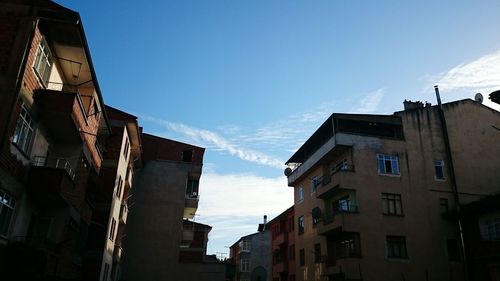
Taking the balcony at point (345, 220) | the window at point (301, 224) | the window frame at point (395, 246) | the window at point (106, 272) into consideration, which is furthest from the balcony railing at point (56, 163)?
the window at point (301, 224)

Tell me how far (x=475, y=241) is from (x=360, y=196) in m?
8.46

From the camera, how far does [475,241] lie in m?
29.7

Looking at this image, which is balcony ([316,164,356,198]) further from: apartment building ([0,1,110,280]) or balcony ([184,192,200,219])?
apartment building ([0,1,110,280])

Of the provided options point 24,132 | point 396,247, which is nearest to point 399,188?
point 396,247

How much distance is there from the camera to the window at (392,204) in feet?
105

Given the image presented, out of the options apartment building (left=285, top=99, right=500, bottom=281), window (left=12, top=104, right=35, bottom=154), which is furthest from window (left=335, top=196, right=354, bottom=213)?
window (left=12, top=104, right=35, bottom=154)

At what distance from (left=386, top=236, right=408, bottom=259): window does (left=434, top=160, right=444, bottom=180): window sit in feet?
20.7

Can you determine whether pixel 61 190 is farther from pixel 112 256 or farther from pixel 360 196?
pixel 360 196

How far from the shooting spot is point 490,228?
93.1 feet

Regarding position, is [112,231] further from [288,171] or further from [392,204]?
[288,171]

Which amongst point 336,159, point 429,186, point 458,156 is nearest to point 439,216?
point 429,186

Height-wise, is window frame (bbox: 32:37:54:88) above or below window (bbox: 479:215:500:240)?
above

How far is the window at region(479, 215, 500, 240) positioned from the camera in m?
27.7

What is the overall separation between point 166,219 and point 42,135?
20.7 metres
